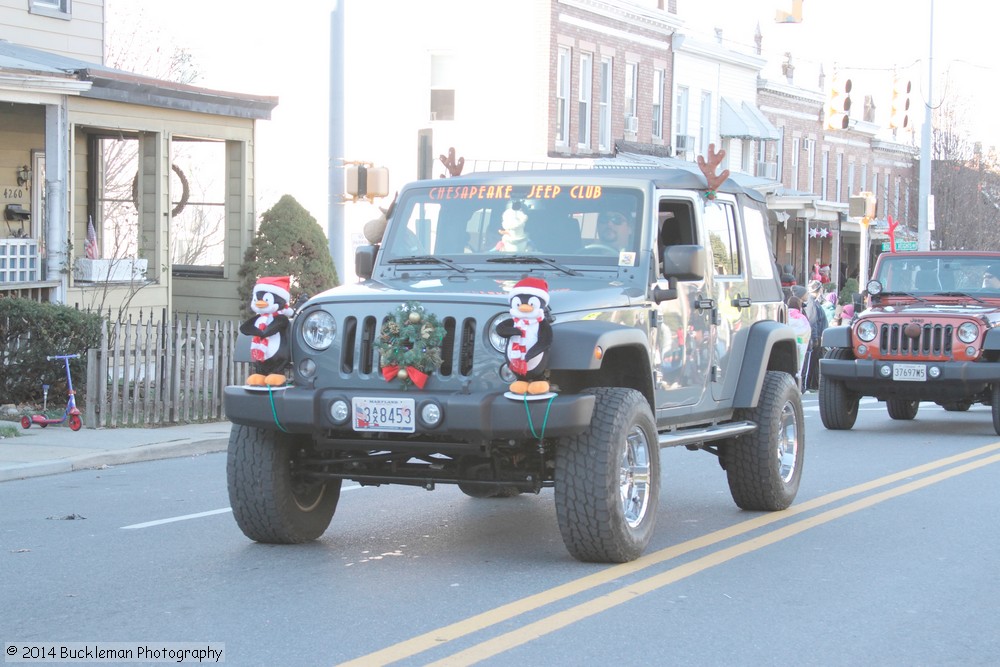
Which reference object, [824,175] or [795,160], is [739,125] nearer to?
[795,160]

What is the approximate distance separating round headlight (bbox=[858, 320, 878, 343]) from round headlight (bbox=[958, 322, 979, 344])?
34.9 inches

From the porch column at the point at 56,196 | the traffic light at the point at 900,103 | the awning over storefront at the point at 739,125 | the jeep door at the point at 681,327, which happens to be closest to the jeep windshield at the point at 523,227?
the jeep door at the point at 681,327

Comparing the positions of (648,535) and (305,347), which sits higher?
(305,347)

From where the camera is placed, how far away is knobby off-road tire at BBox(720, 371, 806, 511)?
9328 mm

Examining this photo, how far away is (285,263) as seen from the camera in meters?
19.0

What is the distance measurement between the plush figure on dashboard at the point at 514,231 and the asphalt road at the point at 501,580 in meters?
1.74

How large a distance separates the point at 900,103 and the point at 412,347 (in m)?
19.6

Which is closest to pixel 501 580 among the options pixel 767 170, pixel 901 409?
pixel 901 409

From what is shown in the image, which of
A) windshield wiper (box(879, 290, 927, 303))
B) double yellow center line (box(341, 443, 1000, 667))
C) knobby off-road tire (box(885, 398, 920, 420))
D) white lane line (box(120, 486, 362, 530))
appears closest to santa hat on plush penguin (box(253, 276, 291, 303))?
white lane line (box(120, 486, 362, 530))

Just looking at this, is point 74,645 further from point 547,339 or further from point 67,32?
point 67,32

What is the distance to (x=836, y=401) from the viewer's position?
1568cm

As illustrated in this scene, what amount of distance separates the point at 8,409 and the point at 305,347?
301 inches

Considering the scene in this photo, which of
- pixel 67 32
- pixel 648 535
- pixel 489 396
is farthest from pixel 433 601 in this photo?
pixel 67 32

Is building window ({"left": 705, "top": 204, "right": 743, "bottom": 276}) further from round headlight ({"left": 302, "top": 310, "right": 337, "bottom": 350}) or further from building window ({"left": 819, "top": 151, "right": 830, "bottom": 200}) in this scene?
building window ({"left": 819, "top": 151, "right": 830, "bottom": 200})
